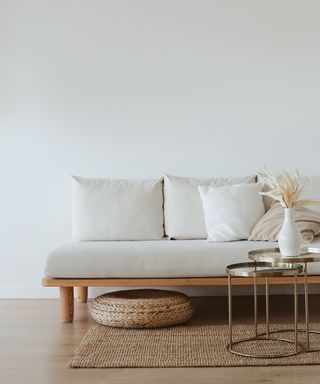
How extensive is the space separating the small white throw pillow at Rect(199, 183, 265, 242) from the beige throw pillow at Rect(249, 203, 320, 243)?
82 millimetres

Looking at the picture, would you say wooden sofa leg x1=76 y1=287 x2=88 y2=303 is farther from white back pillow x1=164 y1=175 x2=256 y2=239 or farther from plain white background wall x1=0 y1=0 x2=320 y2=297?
white back pillow x1=164 y1=175 x2=256 y2=239

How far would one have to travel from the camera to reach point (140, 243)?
459 centimetres

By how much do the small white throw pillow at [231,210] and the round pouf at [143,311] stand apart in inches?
25.1

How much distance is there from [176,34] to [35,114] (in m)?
1.24

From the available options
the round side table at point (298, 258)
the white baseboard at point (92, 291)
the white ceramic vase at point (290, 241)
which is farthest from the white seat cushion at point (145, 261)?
the white baseboard at point (92, 291)

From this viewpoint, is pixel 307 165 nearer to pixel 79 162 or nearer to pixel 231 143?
pixel 231 143

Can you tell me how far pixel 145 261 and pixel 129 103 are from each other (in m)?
1.57

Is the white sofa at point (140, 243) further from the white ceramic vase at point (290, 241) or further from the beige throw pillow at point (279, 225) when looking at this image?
the white ceramic vase at point (290, 241)

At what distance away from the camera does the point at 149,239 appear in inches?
197

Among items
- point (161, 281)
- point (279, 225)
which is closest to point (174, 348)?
point (161, 281)

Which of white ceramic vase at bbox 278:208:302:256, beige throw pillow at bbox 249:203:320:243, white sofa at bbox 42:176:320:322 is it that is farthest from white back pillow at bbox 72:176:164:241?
white ceramic vase at bbox 278:208:302:256

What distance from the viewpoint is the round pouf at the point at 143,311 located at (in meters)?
4.14

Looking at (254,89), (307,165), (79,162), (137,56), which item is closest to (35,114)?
(79,162)

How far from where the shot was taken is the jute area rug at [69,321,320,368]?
3350mm
